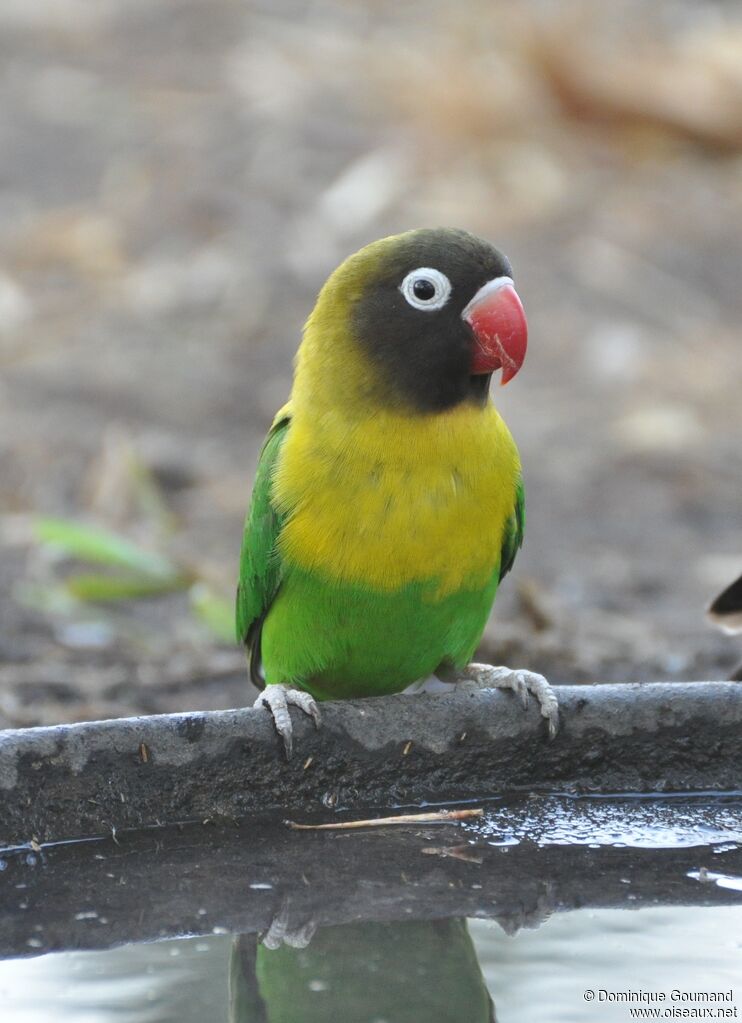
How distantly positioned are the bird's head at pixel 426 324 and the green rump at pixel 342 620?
29 cm

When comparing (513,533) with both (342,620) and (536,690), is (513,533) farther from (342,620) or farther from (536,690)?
(536,690)

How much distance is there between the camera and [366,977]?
2568 mm

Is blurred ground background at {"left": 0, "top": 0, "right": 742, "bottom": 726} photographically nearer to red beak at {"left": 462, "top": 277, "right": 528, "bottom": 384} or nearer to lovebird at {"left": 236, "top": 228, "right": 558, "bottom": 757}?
lovebird at {"left": 236, "top": 228, "right": 558, "bottom": 757}

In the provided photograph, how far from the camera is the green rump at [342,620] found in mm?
3596

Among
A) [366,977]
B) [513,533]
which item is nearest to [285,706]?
[366,977]

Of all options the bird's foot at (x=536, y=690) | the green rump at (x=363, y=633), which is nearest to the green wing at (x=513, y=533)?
the green rump at (x=363, y=633)

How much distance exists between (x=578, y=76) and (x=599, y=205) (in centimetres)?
84

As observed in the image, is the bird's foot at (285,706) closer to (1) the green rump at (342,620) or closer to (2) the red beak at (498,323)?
(1) the green rump at (342,620)

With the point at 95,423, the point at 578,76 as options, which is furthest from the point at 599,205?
the point at 95,423

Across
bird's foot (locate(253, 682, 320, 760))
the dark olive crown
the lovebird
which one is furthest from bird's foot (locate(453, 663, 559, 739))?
the dark olive crown

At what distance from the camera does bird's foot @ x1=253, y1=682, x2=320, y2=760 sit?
3.11 meters

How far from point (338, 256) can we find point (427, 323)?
17.4 feet

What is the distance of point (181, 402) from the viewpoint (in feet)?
26.9

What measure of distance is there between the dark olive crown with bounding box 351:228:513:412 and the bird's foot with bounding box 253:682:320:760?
2.46 feet
